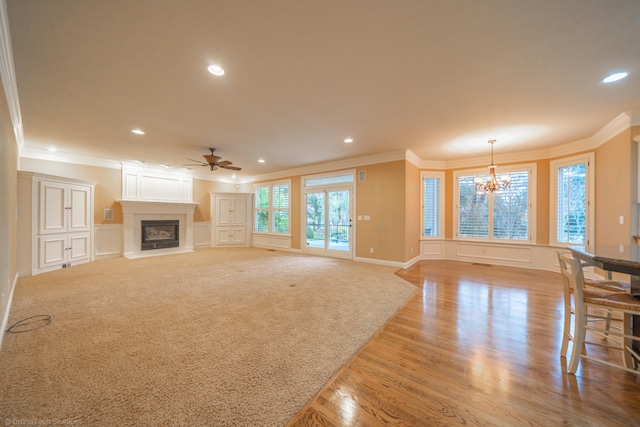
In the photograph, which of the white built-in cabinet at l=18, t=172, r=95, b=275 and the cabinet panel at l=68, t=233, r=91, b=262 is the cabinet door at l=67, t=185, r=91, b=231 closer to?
the white built-in cabinet at l=18, t=172, r=95, b=275

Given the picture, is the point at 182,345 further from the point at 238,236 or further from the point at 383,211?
the point at 238,236

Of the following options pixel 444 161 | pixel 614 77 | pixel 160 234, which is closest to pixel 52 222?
pixel 160 234

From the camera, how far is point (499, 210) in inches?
224

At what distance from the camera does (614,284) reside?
212 cm

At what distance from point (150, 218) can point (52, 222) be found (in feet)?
7.39

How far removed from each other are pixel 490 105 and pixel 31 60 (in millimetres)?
5176

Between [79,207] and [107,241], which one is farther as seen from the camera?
[107,241]

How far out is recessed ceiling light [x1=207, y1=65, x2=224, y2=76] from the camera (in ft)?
7.59

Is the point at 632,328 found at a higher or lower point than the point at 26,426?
higher

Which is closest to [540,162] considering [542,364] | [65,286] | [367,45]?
[542,364]

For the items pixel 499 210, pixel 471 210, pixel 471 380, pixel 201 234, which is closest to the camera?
pixel 471 380

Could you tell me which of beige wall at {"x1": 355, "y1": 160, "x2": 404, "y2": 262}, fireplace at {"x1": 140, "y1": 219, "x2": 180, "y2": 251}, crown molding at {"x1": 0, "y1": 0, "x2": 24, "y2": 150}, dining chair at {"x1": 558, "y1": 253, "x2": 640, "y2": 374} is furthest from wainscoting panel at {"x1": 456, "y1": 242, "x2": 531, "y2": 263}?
fireplace at {"x1": 140, "y1": 219, "x2": 180, "y2": 251}

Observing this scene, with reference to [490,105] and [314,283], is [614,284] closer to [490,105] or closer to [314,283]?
[490,105]

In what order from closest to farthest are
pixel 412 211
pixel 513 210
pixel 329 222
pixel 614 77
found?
pixel 614 77, pixel 513 210, pixel 412 211, pixel 329 222
